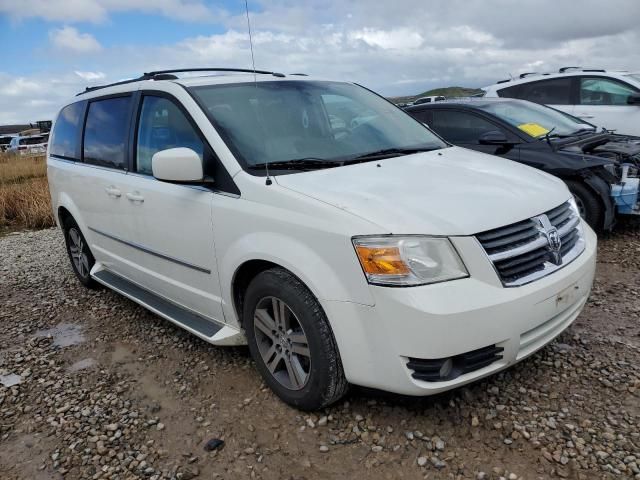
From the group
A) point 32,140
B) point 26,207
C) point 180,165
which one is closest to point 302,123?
point 180,165

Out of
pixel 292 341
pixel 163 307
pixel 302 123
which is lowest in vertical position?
pixel 163 307

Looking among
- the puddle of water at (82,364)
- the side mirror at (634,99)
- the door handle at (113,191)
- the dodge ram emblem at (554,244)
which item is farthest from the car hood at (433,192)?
the side mirror at (634,99)

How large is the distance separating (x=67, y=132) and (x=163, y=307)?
2.34 m

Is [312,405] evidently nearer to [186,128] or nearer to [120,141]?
[186,128]

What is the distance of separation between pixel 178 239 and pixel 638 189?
4543 mm

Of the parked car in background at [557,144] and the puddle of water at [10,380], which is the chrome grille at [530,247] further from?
the puddle of water at [10,380]

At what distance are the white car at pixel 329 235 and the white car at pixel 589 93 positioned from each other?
16.8ft

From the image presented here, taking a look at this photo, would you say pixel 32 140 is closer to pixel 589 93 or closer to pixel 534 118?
pixel 589 93

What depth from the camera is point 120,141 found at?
13.0ft

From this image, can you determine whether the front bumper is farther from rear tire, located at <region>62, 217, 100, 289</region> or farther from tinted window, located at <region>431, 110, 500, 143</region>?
tinted window, located at <region>431, 110, 500, 143</region>

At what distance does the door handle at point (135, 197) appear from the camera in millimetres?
3602

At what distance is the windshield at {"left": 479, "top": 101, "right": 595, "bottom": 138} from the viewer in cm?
587

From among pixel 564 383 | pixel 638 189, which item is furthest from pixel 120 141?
pixel 638 189

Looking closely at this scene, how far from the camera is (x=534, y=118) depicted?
6109 millimetres
